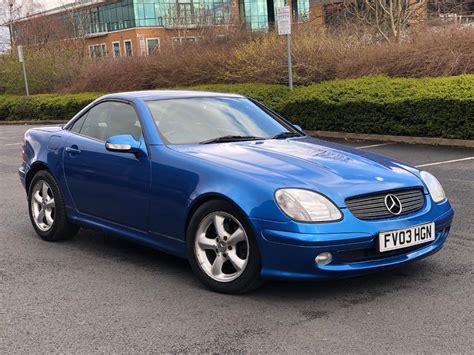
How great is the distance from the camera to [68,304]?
428cm

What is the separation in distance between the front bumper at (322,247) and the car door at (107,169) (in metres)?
1.23

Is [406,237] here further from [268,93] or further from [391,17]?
[391,17]

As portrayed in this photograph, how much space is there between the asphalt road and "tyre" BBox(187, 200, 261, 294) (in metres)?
0.12

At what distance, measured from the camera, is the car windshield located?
5.09 meters

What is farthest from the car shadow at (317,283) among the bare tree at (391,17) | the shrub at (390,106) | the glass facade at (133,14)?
the glass facade at (133,14)

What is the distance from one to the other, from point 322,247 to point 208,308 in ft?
2.87

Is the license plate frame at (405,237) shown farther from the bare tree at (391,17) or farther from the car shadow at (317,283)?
the bare tree at (391,17)

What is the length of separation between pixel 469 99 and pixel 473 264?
25.1 ft

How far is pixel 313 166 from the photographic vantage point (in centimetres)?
438

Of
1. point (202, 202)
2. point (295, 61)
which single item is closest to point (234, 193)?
point (202, 202)

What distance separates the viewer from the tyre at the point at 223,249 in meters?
4.15

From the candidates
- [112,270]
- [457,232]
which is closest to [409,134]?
[457,232]

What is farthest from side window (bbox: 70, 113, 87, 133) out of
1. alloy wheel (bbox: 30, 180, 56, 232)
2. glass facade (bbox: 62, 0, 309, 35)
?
glass facade (bbox: 62, 0, 309, 35)

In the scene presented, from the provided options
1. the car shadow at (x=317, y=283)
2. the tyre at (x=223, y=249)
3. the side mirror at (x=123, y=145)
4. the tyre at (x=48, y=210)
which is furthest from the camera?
the tyre at (x=48, y=210)
